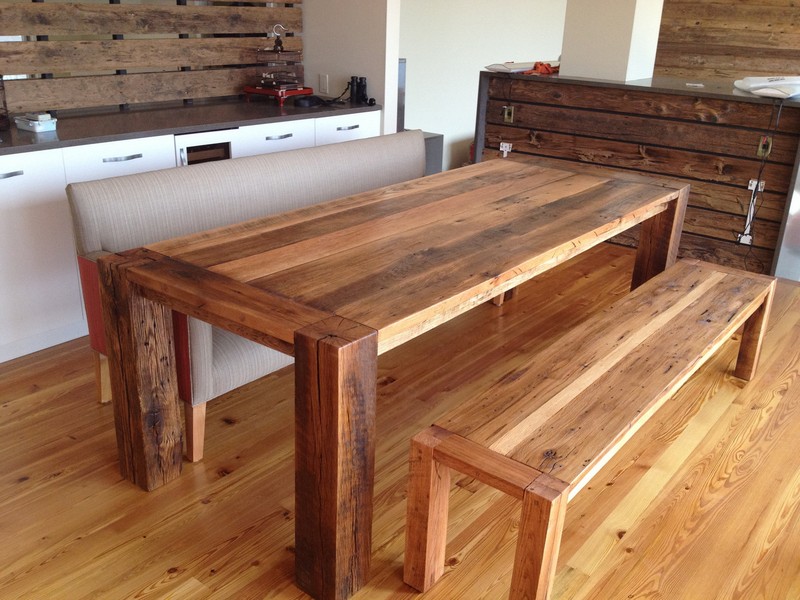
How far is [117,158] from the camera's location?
303 centimetres

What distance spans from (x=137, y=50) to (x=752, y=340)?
2960 millimetres

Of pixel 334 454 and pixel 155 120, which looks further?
pixel 155 120

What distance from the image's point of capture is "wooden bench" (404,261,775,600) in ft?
5.16

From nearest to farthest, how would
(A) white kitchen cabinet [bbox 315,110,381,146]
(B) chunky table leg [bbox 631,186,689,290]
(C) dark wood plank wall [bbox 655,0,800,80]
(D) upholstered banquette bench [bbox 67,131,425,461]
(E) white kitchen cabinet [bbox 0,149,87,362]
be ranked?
(D) upholstered banquette bench [bbox 67,131,425,461] < (E) white kitchen cabinet [bbox 0,149,87,362] < (B) chunky table leg [bbox 631,186,689,290] < (A) white kitchen cabinet [bbox 315,110,381,146] < (C) dark wood plank wall [bbox 655,0,800,80]

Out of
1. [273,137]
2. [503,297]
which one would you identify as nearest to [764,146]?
[503,297]

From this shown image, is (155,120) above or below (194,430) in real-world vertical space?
above

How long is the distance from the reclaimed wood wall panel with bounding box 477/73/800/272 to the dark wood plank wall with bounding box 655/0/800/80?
2870mm

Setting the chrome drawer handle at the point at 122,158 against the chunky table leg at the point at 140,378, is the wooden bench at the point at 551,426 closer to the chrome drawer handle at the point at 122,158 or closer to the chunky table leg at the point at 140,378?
the chunky table leg at the point at 140,378

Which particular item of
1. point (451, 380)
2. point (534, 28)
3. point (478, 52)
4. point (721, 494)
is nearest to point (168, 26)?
point (451, 380)

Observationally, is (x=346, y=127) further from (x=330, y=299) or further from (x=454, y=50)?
(x=454, y=50)

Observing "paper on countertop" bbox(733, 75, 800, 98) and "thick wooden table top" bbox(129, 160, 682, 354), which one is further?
"paper on countertop" bbox(733, 75, 800, 98)

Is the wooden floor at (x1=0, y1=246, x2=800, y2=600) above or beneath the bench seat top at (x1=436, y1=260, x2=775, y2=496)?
beneath

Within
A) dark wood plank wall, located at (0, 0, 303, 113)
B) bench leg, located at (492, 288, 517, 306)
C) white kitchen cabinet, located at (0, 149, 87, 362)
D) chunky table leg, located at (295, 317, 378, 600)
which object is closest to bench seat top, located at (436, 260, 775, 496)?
chunky table leg, located at (295, 317, 378, 600)

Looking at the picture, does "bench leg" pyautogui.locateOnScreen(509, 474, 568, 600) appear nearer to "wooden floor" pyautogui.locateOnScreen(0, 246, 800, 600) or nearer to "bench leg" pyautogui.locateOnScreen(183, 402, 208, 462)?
"wooden floor" pyautogui.locateOnScreen(0, 246, 800, 600)
